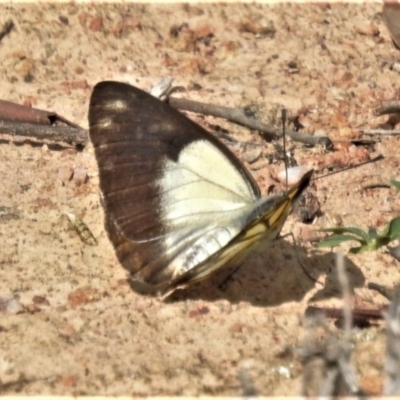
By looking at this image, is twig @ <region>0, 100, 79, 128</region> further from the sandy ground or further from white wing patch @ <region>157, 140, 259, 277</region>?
white wing patch @ <region>157, 140, 259, 277</region>

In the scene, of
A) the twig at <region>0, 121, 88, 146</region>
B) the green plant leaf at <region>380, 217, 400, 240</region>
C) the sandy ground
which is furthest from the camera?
the twig at <region>0, 121, 88, 146</region>

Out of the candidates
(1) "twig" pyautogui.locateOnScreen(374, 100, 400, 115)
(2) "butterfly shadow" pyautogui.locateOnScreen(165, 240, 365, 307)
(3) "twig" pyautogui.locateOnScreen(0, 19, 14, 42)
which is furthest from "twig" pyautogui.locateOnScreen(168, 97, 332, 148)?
(3) "twig" pyautogui.locateOnScreen(0, 19, 14, 42)

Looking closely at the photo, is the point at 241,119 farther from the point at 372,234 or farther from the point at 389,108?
the point at 372,234

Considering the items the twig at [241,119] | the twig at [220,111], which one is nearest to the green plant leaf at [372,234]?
the twig at [241,119]

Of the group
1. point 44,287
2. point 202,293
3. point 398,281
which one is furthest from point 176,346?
point 398,281

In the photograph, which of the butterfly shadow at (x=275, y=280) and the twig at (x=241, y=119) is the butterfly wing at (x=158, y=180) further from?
the twig at (x=241, y=119)
